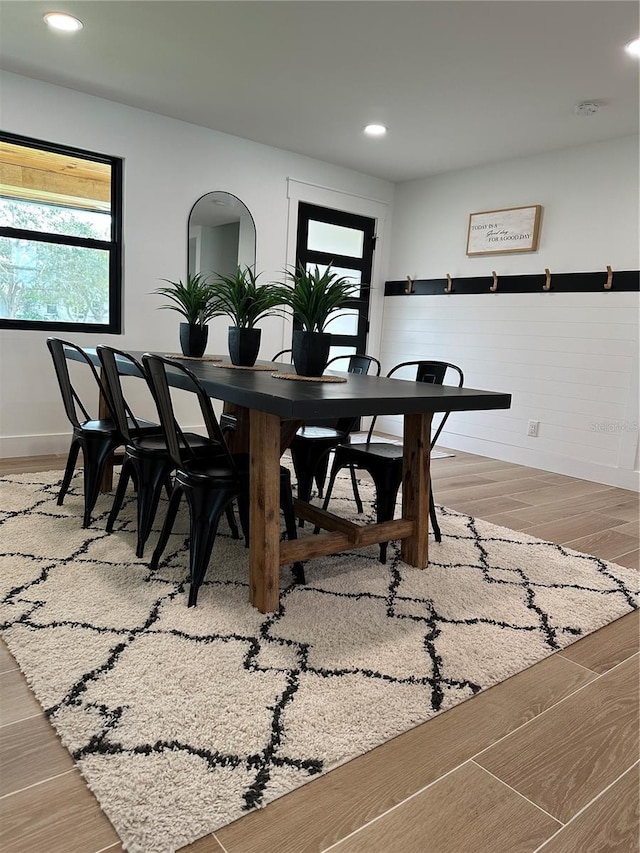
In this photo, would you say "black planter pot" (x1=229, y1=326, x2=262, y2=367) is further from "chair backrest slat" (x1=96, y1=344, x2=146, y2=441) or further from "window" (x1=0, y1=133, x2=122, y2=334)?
"window" (x1=0, y1=133, x2=122, y2=334)

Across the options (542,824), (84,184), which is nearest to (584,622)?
(542,824)

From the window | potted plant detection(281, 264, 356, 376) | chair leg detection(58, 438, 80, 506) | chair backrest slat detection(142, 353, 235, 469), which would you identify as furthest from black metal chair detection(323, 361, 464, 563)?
the window

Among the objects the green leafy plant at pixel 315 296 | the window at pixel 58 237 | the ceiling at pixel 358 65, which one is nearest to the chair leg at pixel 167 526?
the green leafy plant at pixel 315 296

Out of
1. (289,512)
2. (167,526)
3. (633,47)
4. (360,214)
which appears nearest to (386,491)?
(289,512)

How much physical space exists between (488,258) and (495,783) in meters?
4.41

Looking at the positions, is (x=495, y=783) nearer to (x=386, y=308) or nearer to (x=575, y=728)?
(x=575, y=728)

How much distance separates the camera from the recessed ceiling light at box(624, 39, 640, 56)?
2.82m

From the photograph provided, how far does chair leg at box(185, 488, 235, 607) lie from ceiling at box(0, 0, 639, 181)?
2219mm

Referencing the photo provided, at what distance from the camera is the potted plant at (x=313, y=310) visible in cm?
219

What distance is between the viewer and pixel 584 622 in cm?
201

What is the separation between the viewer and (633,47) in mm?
2867

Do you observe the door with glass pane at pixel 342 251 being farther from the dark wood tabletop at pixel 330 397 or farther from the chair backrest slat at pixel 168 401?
the chair backrest slat at pixel 168 401

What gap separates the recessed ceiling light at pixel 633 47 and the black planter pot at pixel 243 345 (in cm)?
224

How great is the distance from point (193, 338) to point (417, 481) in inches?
57.5
